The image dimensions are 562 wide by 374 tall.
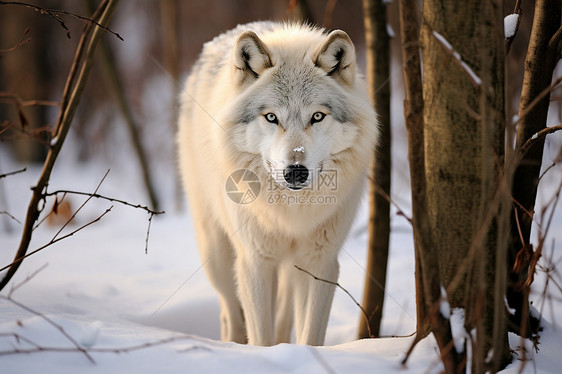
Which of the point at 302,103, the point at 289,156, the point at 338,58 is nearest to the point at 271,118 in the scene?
the point at 302,103

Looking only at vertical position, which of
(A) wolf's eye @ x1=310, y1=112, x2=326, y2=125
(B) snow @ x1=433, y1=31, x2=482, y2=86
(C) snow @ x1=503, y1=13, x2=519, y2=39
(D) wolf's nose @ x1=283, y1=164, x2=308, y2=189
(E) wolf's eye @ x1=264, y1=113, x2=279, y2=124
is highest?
(C) snow @ x1=503, y1=13, x2=519, y2=39

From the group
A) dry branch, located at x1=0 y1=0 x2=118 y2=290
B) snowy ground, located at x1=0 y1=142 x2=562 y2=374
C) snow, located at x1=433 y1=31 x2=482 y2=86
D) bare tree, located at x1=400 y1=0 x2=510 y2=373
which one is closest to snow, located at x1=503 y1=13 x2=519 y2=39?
bare tree, located at x1=400 y1=0 x2=510 y2=373

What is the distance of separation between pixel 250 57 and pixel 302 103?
1.58 ft

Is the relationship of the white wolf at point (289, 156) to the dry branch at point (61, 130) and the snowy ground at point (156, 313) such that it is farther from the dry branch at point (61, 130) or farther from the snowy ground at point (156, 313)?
the dry branch at point (61, 130)

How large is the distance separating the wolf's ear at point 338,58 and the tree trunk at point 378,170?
623mm

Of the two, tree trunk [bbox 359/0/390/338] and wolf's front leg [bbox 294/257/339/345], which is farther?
tree trunk [bbox 359/0/390/338]

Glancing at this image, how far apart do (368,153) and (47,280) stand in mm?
3177

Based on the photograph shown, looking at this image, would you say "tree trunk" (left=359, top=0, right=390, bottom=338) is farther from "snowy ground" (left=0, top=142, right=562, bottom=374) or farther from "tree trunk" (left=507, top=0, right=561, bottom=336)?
"tree trunk" (left=507, top=0, right=561, bottom=336)

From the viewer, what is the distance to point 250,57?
9.51 feet

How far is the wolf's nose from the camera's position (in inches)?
95.9

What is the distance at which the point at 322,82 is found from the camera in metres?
2.87

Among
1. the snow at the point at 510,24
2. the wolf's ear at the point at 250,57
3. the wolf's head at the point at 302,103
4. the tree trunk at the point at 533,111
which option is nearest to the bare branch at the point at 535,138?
the tree trunk at the point at 533,111

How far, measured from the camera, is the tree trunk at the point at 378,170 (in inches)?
139

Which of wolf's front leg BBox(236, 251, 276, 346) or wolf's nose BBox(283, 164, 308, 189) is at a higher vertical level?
wolf's nose BBox(283, 164, 308, 189)
